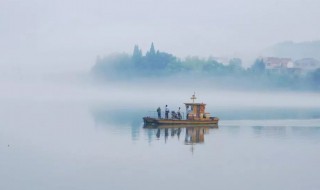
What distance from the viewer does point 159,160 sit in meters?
16.2

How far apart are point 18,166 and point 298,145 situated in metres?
10.1

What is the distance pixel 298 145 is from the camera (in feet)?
66.8

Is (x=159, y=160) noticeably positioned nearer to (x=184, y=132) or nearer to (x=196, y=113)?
(x=184, y=132)

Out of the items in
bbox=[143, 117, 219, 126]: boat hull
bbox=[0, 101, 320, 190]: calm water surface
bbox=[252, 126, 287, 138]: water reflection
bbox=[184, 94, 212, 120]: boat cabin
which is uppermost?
bbox=[184, 94, 212, 120]: boat cabin

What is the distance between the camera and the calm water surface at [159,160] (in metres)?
13.1

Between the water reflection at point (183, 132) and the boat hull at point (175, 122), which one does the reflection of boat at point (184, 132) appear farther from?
the boat hull at point (175, 122)

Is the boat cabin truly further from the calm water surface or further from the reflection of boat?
the calm water surface

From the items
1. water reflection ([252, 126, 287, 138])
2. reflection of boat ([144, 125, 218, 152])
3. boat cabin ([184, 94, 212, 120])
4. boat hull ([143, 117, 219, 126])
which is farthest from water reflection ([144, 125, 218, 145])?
water reflection ([252, 126, 287, 138])

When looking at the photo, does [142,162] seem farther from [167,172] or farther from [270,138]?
[270,138]

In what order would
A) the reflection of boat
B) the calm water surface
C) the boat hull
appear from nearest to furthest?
1. the calm water surface
2. the reflection of boat
3. the boat hull

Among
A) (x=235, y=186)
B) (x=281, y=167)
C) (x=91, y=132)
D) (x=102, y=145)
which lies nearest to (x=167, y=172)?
(x=235, y=186)

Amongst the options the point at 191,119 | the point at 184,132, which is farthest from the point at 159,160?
the point at 191,119

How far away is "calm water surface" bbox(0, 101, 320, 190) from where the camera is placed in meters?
13.1

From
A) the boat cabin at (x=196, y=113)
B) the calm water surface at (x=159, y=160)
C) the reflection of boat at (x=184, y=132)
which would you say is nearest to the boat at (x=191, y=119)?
the boat cabin at (x=196, y=113)
